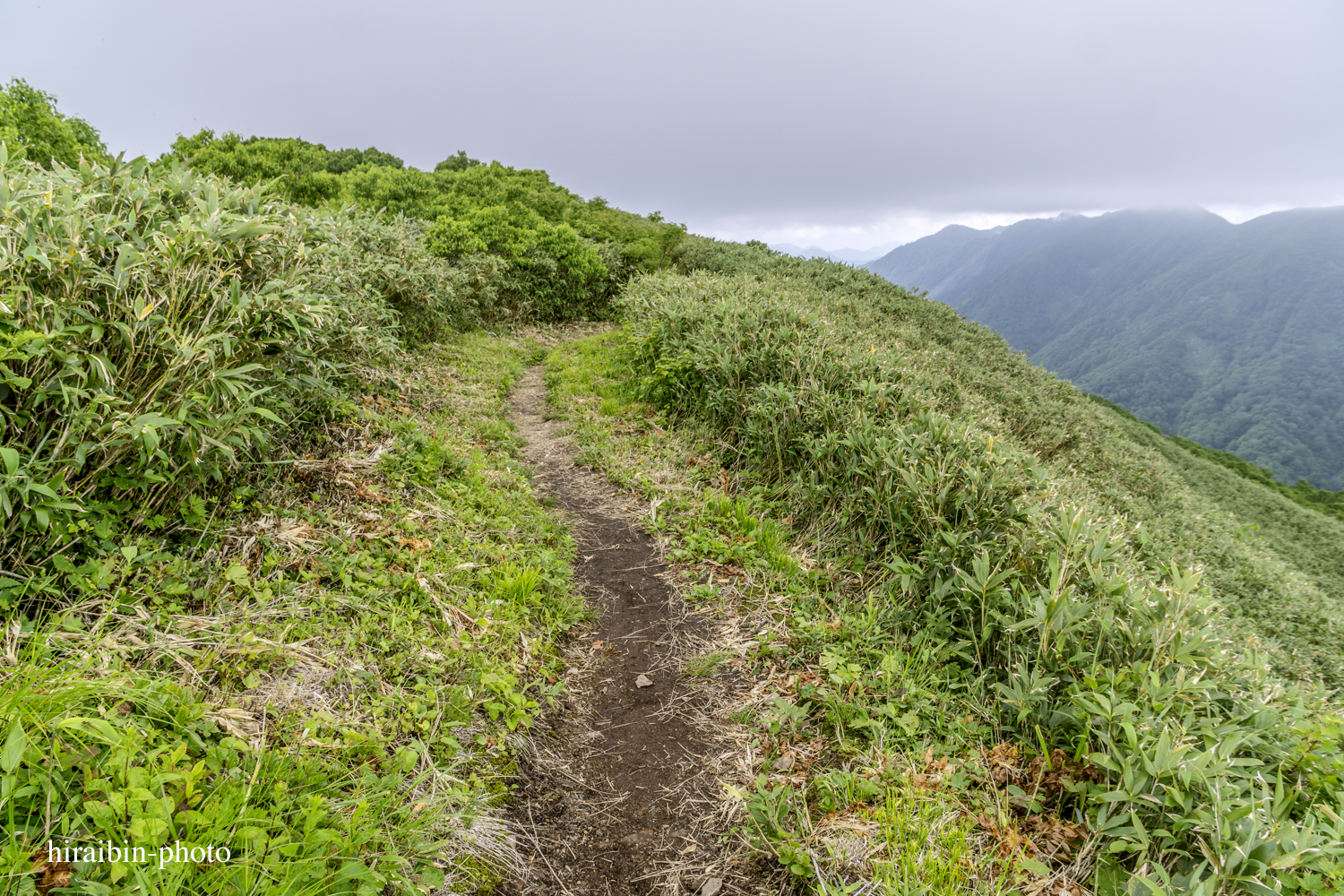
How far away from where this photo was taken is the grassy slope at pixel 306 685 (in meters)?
1.79

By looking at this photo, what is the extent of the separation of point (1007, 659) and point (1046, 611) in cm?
48

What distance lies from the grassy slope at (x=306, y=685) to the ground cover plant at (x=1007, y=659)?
1685mm

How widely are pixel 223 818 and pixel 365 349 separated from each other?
5.46 metres

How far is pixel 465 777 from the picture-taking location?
2.83 m

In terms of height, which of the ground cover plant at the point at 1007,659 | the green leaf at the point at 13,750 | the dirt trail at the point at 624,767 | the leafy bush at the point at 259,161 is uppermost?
the leafy bush at the point at 259,161

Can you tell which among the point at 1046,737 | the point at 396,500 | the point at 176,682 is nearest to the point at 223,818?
the point at 176,682

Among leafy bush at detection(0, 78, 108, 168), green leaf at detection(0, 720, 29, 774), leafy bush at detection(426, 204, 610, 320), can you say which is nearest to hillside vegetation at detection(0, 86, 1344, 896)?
green leaf at detection(0, 720, 29, 774)

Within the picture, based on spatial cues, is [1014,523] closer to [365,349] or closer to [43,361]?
[43,361]

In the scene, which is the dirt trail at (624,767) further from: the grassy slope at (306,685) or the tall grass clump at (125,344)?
the tall grass clump at (125,344)

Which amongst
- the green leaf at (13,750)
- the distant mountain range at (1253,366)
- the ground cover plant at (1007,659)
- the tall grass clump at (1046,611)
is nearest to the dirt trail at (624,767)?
the ground cover plant at (1007,659)

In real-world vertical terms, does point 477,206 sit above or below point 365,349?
above

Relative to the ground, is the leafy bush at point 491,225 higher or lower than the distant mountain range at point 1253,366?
higher

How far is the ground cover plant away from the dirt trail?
0.42 metres

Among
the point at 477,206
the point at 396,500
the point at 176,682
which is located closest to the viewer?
the point at 176,682
